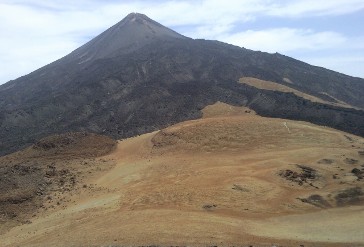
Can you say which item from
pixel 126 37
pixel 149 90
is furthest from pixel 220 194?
pixel 126 37

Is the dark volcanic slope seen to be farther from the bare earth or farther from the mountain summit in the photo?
the bare earth

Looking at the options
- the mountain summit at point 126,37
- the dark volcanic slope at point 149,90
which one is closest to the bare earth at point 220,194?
the dark volcanic slope at point 149,90

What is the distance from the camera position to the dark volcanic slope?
193 ft

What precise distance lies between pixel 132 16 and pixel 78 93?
2751 inches

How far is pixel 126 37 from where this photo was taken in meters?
124

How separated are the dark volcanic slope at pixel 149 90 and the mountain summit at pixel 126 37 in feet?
1.35

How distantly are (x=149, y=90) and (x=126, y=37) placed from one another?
5574cm

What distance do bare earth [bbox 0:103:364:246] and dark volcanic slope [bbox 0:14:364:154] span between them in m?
14.5

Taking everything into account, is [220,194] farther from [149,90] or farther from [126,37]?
[126,37]

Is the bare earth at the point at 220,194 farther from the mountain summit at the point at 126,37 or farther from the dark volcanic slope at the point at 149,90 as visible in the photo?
the mountain summit at the point at 126,37

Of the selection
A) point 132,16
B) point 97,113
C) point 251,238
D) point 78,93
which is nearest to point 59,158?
point 251,238

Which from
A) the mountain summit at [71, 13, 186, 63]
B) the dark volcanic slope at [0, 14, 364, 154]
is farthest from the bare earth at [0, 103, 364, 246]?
the mountain summit at [71, 13, 186, 63]

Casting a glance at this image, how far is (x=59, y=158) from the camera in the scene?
39.8 metres

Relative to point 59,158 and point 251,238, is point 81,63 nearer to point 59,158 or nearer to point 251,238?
point 59,158
